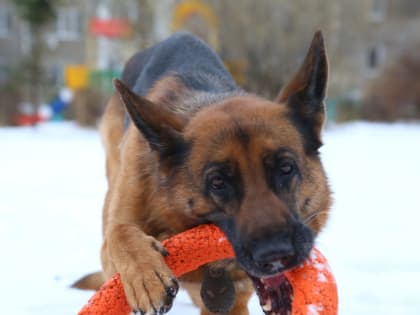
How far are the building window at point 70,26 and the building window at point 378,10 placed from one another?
17295mm

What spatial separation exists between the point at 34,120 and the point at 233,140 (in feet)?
55.8

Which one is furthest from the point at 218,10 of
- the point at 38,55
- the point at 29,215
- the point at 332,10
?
the point at 29,215

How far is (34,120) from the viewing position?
19094 mm

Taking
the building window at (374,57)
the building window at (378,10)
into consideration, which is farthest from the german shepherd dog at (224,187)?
the building window at (378,10)

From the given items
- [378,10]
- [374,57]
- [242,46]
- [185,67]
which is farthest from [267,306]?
[378,10]

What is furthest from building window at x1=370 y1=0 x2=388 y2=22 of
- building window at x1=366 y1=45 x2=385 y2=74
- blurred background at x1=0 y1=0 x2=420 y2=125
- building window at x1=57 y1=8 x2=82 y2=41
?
building window at x1=57 y1=8 x2=82 y2=41

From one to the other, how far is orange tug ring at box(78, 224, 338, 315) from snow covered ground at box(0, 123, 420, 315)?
3.04 feet

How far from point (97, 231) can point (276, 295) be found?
3.33 meters

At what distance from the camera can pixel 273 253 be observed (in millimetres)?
2584

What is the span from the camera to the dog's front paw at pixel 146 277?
2.75 meters

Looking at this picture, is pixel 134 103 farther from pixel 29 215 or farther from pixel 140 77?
pixel 29 215

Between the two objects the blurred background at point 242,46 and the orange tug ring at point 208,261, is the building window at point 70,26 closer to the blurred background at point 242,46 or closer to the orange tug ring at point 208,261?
the blurred background at point 242,46

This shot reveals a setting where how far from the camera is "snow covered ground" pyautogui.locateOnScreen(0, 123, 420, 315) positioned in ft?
13.6

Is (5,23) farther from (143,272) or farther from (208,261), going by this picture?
(143,272)
